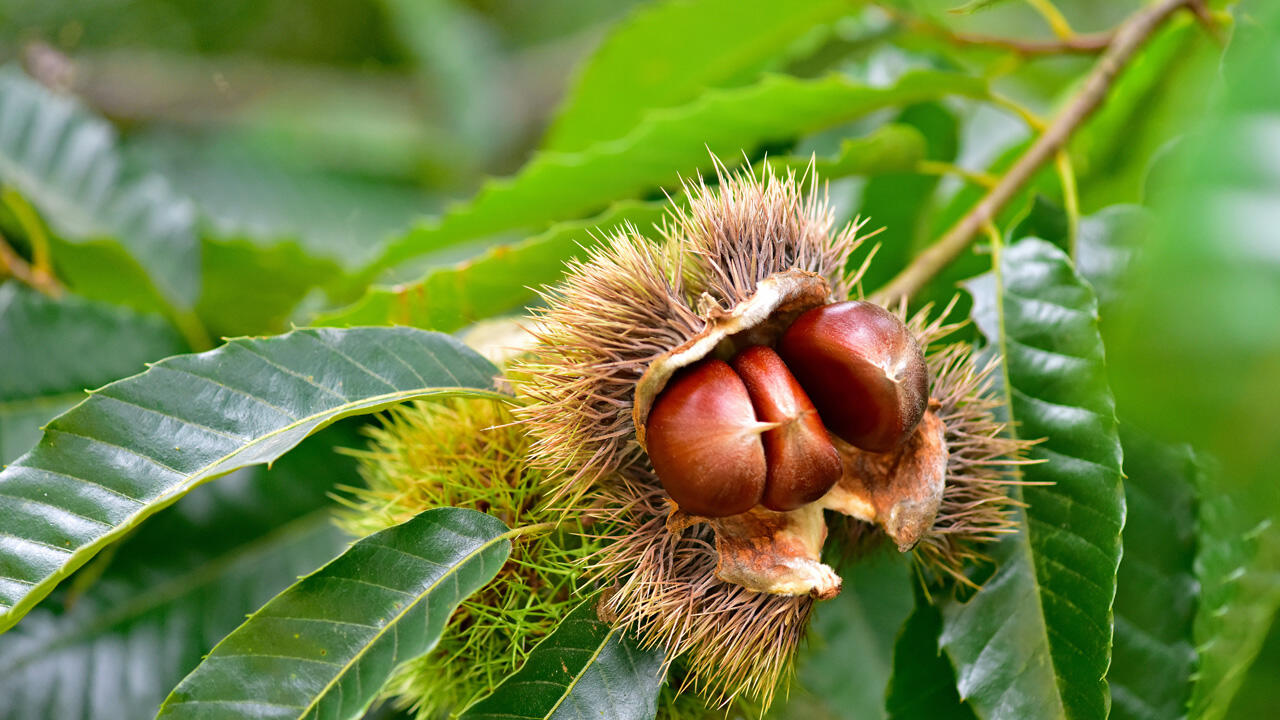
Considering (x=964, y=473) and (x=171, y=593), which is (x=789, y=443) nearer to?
(x=964, y=473)

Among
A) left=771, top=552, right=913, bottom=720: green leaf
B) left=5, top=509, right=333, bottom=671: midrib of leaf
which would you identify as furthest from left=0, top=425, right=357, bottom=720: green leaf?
left=771, top=552, right=913, bottom=720: green leaf

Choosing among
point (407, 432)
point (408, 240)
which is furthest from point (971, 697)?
point (408, 240)

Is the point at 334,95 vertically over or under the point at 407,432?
over

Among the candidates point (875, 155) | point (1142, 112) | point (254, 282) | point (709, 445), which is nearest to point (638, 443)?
point (709, 445)

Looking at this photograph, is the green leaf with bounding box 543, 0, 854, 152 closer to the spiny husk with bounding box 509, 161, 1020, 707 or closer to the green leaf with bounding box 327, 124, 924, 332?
the green leaf with bounding box 327, 124, 924, 332

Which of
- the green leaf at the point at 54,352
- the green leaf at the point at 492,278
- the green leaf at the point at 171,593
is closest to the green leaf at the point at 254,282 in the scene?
the green leaf at the point at 54,352

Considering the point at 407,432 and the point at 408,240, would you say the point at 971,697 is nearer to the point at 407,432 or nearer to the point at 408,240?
the point at 407,432

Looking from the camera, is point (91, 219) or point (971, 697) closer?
point (971, 697)

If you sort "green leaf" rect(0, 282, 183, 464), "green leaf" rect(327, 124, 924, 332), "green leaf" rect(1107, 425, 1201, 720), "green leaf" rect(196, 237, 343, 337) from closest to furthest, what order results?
"green leaf" rect(1107, 425, 1201, 720) < "green leaf" rect(327, 124, 924, 332) < "green leaf" rect(0, 282, 183, 464) < "green leaf" rect(196, 237, 343, 337)
